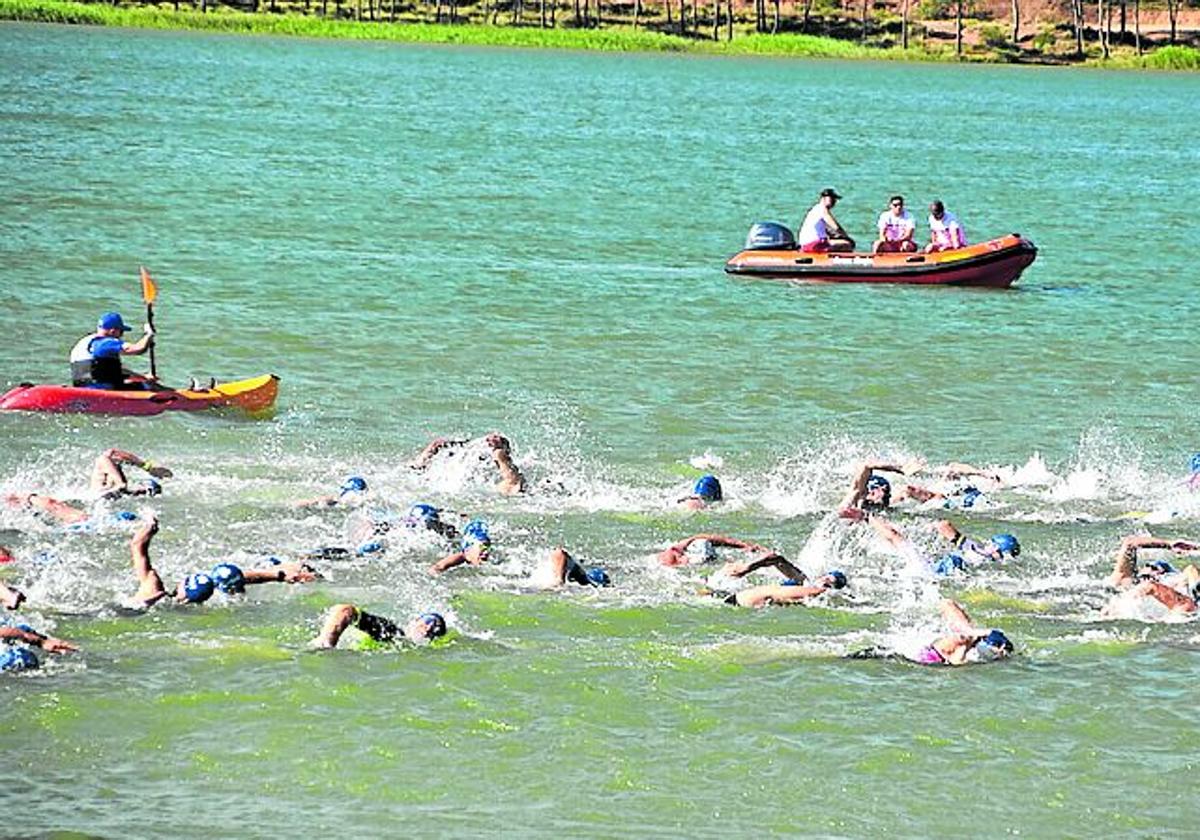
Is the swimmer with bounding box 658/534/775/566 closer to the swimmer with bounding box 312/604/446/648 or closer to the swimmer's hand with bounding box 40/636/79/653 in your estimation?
the swimmer with bounding box 312/604/446/648

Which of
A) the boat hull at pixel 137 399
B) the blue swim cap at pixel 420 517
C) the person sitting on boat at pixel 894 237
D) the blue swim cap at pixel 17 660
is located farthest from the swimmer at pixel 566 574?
the person sitting on boat at pixel 894 237

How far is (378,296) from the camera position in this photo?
1308 inches

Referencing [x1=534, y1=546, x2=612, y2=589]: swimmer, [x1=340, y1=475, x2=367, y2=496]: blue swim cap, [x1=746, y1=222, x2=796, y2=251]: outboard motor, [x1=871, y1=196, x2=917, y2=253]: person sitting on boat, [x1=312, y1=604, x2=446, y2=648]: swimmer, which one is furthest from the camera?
[x1=746, y1=222, x2=796, y2=251]: outboard motor

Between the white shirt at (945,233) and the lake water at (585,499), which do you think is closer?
the lake water at (585,499)

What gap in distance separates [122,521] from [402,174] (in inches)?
1370

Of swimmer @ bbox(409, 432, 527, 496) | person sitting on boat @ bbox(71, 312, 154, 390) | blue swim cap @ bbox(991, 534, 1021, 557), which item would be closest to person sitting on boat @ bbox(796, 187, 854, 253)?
person sitting on boat @ bbox(71, 312, 154, 390)

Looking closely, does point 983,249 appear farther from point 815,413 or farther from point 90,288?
point 90,288

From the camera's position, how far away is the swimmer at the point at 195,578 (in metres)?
16.5

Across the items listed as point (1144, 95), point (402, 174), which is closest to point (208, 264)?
point (402, 174)

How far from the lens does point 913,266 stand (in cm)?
3512

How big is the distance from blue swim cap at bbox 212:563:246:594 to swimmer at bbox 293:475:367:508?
2889 millimetres

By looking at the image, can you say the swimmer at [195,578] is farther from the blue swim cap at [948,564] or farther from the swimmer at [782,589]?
the blue swim cap at [948,564]

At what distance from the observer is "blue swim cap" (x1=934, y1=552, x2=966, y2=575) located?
1811cm

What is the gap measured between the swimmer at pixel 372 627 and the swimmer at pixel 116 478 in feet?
13.8
